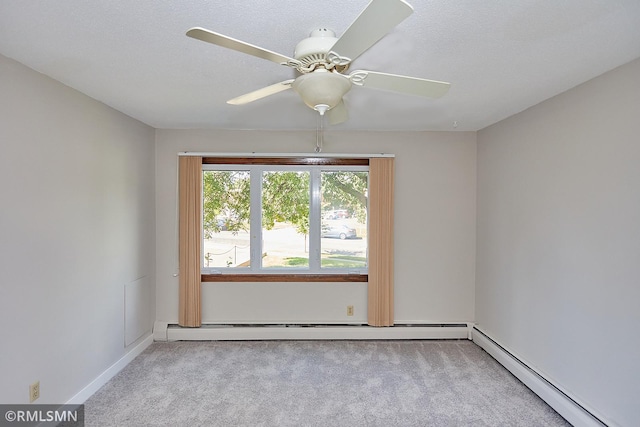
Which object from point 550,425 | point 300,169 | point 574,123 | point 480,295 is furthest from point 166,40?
point 480,295

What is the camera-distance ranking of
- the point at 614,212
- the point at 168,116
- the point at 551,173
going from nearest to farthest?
the point at 614,212, the point at 551,173, the point at 168,116

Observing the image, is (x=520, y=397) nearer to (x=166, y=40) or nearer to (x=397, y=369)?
(x=397, y=369)

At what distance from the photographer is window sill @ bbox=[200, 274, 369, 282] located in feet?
12.5

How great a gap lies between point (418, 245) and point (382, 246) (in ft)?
1.43

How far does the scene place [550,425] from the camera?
2305 mm

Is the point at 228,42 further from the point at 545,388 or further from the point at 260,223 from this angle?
the point at 545,388

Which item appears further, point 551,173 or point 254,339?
point 254,339

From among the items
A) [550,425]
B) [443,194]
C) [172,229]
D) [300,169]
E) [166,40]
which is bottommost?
[550,425]

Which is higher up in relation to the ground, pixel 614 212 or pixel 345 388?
pixel 614 212

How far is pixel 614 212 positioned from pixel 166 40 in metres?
2.78

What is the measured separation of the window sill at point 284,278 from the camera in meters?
3.81

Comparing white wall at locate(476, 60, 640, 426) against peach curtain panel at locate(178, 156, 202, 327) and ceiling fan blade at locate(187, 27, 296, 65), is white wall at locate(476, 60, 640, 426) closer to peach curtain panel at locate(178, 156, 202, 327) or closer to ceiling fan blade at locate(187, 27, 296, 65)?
ceiling fan blade at locate(187, 27, 296, 65)

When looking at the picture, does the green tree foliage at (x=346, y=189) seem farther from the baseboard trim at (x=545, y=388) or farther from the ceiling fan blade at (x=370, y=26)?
the ceiling fan blade at (x=370, y=26)

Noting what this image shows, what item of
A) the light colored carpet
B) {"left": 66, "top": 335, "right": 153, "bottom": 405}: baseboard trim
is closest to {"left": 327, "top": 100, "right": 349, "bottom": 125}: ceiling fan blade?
the light colored carpet
